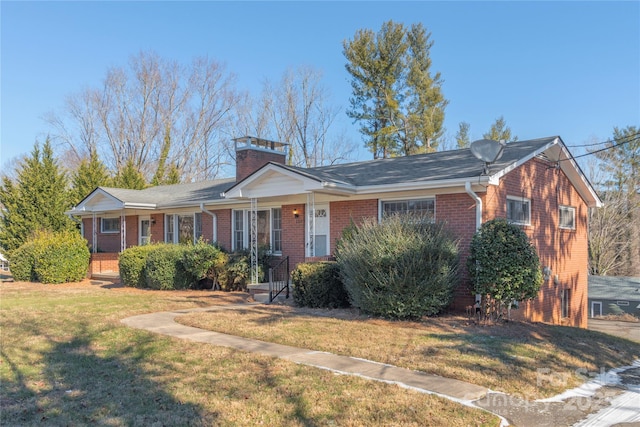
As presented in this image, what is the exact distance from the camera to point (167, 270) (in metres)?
16.2

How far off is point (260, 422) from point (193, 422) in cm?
62

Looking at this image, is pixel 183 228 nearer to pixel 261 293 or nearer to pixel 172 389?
pixel 261 293

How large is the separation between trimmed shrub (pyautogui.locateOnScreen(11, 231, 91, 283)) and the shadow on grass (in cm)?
1253

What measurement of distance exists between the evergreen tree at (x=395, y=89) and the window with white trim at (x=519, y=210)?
68.1 ft

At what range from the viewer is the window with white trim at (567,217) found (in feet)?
49.9

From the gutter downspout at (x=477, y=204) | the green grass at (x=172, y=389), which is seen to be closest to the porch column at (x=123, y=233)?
the green grass at (x=172, y=389)

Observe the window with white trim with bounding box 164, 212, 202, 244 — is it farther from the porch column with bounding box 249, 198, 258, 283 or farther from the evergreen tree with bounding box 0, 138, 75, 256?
the evergreen tree with bounding box 0, 138, 75, 256

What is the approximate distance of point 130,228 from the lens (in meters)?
21.9

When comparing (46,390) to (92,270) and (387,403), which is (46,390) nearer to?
(387,403)

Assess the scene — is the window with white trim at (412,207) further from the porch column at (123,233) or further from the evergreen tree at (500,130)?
the evergreen tree at (500,130)

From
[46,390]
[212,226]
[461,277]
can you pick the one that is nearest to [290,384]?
[46,390]

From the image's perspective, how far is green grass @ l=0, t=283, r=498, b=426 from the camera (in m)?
4.86

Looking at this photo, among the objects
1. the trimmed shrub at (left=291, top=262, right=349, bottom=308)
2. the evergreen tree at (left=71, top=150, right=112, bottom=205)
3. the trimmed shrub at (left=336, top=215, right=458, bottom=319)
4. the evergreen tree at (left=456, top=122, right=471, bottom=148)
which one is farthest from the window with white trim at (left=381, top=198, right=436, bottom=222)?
the evergreen tree at (left=456, top=122, right=471, bottom=148)

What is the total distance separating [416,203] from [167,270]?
329 inches
